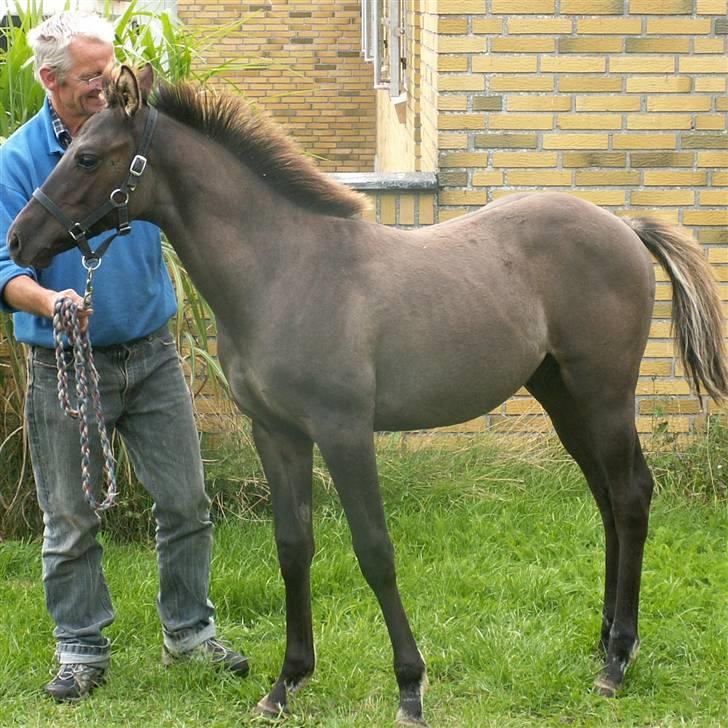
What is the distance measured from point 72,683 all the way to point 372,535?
3.97 feet

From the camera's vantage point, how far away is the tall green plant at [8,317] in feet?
17.1

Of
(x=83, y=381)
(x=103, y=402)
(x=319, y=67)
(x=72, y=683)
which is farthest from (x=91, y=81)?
(x=319, y=67)

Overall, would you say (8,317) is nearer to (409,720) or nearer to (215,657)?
(215,657)

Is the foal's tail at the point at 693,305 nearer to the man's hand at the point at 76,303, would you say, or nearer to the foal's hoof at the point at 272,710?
the foal's hoof at the point at 272,710

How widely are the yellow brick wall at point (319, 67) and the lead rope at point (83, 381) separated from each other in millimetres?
12003

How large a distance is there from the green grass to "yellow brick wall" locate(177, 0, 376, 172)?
10189 mm

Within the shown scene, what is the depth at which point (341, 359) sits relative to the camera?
353 centimetres

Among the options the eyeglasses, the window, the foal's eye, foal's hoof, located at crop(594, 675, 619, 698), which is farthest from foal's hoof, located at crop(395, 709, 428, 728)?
the window

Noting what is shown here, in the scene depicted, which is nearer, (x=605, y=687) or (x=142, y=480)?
(x=605, y=687)

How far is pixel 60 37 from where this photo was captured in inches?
140

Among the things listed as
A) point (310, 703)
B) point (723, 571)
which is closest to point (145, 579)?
point (310, 703)

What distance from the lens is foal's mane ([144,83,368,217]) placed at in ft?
11.6

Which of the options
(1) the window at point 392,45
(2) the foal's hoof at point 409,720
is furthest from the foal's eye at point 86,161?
(1) the window at point 392,45

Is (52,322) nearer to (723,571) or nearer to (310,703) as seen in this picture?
(310,703)
